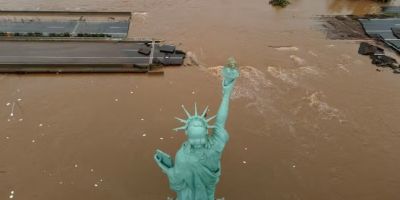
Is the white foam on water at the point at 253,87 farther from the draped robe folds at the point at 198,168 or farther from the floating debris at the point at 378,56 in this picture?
the draped robe folds at the point at 198,168

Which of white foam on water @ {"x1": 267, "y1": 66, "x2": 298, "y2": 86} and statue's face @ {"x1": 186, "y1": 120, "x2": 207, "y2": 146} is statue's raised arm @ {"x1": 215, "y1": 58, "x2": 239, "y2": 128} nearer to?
statue's face @ {"x1": 186, "y1": 120, "x2": 207, "y2": 146}

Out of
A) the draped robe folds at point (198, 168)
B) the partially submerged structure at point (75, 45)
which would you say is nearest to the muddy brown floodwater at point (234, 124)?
the partially submerged structure at point (75, 45)

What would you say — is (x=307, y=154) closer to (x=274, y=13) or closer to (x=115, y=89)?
(x=115, y=89)

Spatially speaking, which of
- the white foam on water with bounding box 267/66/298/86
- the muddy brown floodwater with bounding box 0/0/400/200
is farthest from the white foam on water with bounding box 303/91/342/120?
the white foam on water with bounding box 267/66/298/86

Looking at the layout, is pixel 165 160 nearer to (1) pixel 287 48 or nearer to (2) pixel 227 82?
(2) pixel 227 82

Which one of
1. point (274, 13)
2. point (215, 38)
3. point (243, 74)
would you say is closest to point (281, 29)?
point (274, 13)

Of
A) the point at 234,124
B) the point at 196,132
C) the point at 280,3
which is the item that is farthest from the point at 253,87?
the point at 196,132

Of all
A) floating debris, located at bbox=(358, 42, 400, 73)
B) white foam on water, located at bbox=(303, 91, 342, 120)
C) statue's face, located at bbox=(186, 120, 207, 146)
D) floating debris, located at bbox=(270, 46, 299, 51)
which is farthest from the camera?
floating debris, located at bbox=(270, 46, 299, 51)
